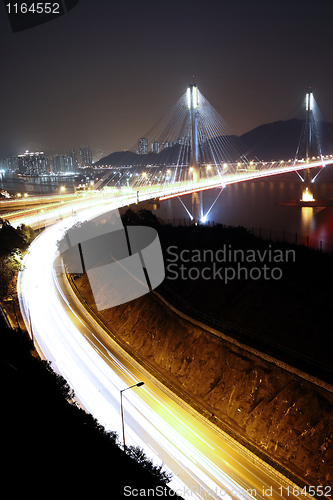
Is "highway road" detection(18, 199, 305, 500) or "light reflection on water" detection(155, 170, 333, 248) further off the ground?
"light reflection on water" detection(155, 170, 333, 248)

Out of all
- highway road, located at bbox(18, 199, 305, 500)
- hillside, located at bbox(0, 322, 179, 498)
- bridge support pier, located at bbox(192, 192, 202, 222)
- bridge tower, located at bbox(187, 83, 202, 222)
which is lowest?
highway road, located at bbox(18, 199, 305, 500)

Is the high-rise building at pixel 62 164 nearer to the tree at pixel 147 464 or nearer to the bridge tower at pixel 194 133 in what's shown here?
the bridge tower at pixel 194 133

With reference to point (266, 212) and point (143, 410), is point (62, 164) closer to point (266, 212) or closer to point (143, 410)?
point (266, 212)

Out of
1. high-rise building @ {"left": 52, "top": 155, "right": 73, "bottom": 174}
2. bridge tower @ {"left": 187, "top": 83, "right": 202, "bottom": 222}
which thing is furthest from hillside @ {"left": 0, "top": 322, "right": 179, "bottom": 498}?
high-rise building @ {"left": 52, "top": 155, "right": 73, "bottom": 174}

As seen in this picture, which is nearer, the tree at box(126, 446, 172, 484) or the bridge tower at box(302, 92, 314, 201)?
the tree at box(126, 446, 172, 484)

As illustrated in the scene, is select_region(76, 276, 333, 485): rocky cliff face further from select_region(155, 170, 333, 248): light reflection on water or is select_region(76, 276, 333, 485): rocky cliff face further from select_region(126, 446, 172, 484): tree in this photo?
select_region(155, 170, 333, 248): light reflection on water

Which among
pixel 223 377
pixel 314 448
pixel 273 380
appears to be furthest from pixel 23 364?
pixel 314 448

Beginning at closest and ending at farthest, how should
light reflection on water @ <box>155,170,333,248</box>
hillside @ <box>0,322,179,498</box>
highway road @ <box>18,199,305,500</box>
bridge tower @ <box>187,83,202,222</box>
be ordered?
hillside @ <box>0,322,179,498</box> → highway road @ <box>18,199,305,500</box> → bridge tower @ <box>187,83,202,222</box> → light reflection on water @ <box>155,170,333,248</box>
